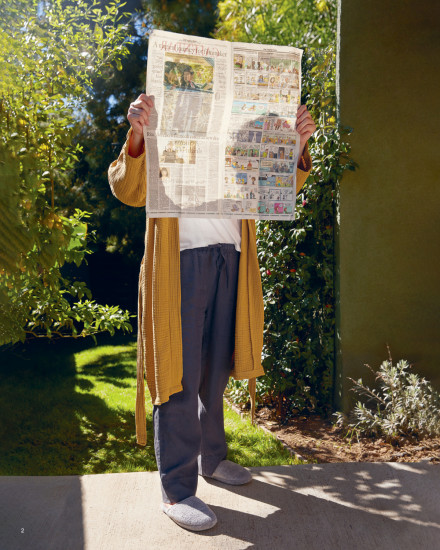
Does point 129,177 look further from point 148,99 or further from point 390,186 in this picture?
point 390,186

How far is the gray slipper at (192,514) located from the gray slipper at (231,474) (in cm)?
33

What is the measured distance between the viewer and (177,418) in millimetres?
2486

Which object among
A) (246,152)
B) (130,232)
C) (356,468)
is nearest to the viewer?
(246,152)

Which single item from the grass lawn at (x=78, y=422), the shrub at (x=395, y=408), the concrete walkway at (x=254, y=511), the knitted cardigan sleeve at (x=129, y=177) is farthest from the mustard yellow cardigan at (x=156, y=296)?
the shrub at (x=395, y=408)

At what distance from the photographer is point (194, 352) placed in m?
2.53

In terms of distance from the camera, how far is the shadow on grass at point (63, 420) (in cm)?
368

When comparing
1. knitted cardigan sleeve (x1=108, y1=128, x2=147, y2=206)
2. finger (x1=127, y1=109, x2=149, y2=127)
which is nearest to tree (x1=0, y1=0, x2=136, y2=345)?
knitted cardigan sleeve (x1=108, y1=128, x2=147, y2=206)

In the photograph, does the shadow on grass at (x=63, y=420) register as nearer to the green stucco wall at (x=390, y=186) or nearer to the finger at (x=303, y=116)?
the green stucco wall at (x=390, y=186)

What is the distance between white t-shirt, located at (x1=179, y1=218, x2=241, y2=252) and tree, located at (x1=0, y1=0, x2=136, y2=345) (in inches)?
23.0

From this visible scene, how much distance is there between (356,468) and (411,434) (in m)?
0.68

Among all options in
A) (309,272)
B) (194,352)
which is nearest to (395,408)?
(309,272)

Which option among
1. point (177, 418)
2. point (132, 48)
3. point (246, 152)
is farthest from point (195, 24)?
point (177, 418)

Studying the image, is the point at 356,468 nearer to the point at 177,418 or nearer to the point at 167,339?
the point at 177,418

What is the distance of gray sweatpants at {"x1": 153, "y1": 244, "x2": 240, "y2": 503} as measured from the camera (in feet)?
8.16
